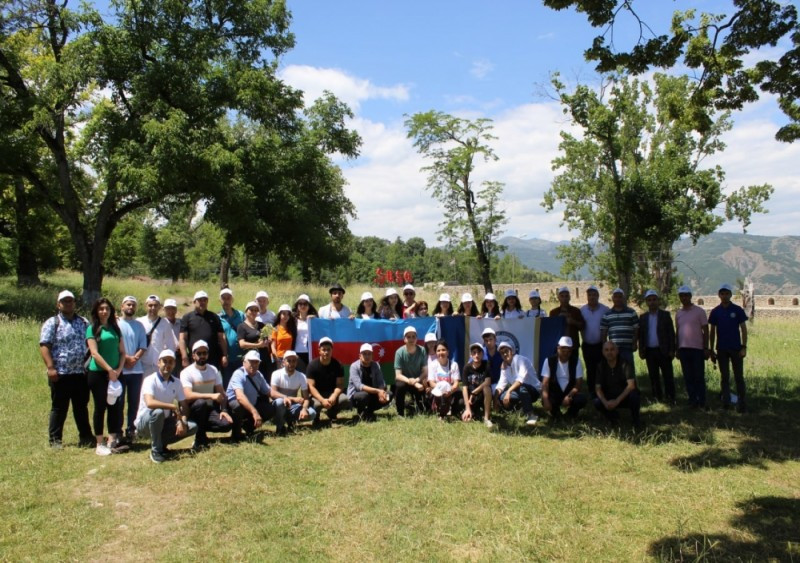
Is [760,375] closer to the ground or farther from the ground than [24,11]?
closer to the ground

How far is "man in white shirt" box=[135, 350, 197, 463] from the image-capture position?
6438mm

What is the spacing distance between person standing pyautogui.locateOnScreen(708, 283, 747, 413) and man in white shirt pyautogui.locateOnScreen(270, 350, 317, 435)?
5.67 meters

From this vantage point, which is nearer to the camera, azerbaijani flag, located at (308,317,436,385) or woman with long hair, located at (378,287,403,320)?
azerbaijani flag, located at (308,317,436,385)

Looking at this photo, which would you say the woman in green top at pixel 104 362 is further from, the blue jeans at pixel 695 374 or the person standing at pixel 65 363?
the blue jeans at pixel 695 374

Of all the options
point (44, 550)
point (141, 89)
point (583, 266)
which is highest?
point (141, 89)

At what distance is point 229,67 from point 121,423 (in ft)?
Answer: 50.9

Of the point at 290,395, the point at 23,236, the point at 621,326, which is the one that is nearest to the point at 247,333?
the point at 290,395

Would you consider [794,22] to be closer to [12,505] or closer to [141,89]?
[12,505]

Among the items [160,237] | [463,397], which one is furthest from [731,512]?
[160,237]

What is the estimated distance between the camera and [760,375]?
1076 cm

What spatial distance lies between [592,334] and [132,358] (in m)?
6.08

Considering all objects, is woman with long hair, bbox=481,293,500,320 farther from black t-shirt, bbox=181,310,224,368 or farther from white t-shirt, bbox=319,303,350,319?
black t-shirt, bbox=181,310,224,368

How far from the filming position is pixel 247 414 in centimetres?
724

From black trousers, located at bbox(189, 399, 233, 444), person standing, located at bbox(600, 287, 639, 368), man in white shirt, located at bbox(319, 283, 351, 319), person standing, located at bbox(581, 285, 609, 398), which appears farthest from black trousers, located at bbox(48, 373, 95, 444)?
person standing, located at bbox(600, 287, 639, 368)
